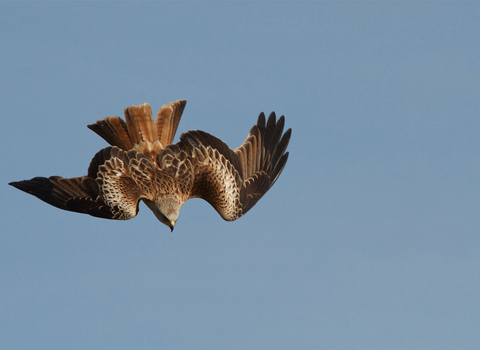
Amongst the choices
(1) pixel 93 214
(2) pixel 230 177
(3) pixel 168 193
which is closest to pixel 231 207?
(2) pixel 230 177

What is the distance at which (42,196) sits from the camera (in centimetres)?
1891

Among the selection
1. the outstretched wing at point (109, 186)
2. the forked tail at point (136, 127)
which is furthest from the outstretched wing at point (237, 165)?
the outstretched wing at point (109, 186)

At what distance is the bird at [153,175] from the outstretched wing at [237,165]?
0.02 meters

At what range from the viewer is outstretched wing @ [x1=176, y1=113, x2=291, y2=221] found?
18.0m

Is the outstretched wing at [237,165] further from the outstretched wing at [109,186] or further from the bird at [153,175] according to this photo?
the outstretched wing at [109,186]

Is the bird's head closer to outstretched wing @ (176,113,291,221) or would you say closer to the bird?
the bird

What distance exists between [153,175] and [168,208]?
88cm

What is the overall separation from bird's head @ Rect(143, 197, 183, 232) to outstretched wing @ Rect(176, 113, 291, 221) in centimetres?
81

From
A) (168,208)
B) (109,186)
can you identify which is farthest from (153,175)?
(109,186)

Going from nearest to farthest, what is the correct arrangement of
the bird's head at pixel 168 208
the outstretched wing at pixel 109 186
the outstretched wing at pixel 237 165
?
the outstretched wing at pixel 109 186 < the bird's head at pixel 168 208 < the outstretched wing at pixel 237 165

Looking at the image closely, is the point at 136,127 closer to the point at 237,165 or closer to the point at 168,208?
the point at 168,208

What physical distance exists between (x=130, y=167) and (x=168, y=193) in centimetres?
110

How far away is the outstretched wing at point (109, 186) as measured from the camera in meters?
17.4

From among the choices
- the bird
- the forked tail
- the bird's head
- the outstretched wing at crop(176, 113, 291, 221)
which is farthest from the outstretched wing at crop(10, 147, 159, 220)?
the outstretched wing at crop(176, 113, 291, 221)
